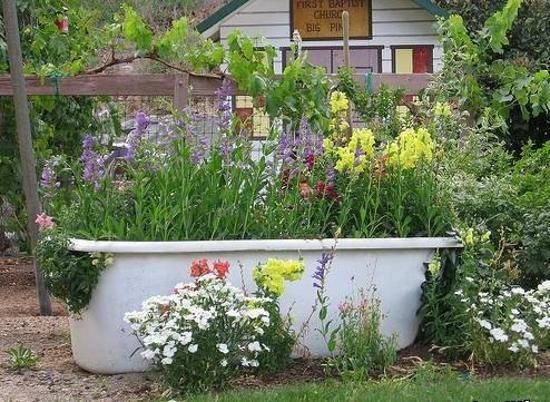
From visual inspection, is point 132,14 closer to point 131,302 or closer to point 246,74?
point 246,74

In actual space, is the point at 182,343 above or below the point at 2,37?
below

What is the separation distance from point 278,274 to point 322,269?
0.81 feet

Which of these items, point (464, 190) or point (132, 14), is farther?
point (132, 14)

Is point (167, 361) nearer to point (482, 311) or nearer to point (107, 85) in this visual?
point (482, 311)

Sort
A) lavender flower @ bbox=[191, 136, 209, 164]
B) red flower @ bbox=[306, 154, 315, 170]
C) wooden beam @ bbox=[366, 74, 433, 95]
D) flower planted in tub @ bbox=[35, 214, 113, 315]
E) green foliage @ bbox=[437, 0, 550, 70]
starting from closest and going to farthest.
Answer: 1. flower planted in tub @ bbox=[35, 214, 113, 315]
2. lavender flower @ bbox=[191, 136, 209, 164]
3. red flower @ bbox=[306, 154, 315, 170]
4. wooden beam @ bbox=[366, 74, 433, 95]
5. green foliage @ bbox=[437, 0, 550, 70]

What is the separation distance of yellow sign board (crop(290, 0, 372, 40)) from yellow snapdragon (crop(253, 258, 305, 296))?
6873 mm

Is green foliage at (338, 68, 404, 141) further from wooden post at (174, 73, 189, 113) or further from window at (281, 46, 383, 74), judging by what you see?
window at (281, 46, 383, 74)

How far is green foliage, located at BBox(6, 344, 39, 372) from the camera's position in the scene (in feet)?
17.4

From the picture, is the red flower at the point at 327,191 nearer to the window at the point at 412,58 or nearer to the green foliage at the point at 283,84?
the green foliage at the point at 283,84

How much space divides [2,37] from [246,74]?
10.8ft

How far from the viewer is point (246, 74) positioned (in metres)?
6.75

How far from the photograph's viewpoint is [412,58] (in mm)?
11367

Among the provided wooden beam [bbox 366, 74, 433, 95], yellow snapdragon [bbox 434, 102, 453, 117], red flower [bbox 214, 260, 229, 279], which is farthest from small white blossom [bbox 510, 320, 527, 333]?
wooden beam [bbox 366, 74, 433, 95]

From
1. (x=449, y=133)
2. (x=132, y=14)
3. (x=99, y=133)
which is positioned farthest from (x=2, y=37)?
(x=449, y=133)
